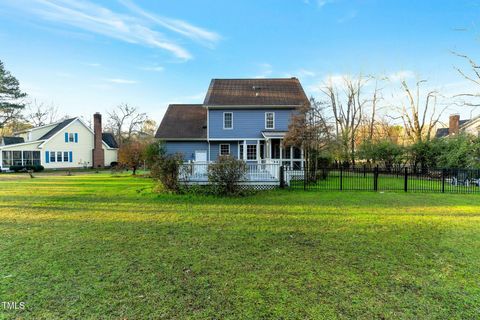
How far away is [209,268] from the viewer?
4.05 m

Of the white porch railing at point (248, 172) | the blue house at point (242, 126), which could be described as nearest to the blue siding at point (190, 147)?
the blue house at point (242, 126)

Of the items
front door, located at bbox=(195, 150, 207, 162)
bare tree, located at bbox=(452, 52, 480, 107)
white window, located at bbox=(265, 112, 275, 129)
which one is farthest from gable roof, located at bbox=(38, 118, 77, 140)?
bare tree, located at bbox=(452, 52, 480, 107)

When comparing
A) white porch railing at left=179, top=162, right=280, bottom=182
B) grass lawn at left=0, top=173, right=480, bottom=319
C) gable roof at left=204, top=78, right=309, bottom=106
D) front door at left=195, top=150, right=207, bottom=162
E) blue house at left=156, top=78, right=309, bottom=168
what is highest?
gable roof at left=204, top=78, right=309, bottom=106

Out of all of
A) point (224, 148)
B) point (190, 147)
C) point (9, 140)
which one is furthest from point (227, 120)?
point (9, 140)

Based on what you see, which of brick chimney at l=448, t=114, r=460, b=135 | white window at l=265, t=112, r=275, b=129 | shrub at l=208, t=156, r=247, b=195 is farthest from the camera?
brick chimney at l=448, t=114, r=460, b=135

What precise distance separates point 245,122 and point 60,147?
27796mm

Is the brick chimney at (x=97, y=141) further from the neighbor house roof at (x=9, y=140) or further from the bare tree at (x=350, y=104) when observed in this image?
the bare tree at (x=350, y=104)

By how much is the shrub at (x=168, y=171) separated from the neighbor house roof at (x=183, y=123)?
29.9 feet

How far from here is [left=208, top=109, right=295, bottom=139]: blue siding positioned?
789 inches

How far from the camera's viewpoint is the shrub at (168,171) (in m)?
11.7

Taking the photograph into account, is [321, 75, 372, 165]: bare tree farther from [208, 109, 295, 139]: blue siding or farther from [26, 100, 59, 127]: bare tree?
[26, 100, 59, 127]: bare tree

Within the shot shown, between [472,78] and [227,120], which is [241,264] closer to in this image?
[227,120]

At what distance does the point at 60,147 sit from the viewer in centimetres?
3344

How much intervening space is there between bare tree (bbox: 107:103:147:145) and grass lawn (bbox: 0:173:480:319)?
47214 millimetres
